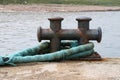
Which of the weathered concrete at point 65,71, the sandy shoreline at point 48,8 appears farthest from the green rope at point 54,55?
the sandy shoreline at point 48,8

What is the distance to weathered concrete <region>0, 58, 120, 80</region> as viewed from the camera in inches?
328

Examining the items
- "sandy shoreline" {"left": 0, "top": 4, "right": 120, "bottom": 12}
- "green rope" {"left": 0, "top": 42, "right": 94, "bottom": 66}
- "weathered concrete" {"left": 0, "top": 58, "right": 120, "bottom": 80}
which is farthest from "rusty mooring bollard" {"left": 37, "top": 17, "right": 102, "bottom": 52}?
"sandy shoreline" {"left": 0, "top": 4, "right": 120, "bottom": 12}

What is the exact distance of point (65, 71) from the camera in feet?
28.9

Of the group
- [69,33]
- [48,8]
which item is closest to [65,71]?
[69,33]

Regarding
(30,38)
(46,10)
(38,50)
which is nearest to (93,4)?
(46,10)

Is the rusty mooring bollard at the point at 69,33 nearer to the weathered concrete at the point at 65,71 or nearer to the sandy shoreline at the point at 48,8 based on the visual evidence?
the weathered concrete at the point at 65,71

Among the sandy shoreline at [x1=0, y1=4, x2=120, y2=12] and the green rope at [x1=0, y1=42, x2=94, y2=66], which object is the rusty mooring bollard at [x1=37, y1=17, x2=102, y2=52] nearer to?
the green rope at [x1=0, y1=42, x2=94, y2=66]

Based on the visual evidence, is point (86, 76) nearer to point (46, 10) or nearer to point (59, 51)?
point (59, 51)

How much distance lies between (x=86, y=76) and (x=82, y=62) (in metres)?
1.55

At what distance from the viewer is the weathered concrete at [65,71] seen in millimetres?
8320

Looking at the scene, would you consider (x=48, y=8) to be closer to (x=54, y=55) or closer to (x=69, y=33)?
(x=69, y=33)

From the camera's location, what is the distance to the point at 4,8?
5281cm

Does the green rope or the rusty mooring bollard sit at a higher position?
the rusty mooring bollard

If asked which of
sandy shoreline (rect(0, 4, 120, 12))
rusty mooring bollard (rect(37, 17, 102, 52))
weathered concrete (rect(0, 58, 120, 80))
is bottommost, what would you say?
sandy shoreline (rect(0, 4, 120, 12))
